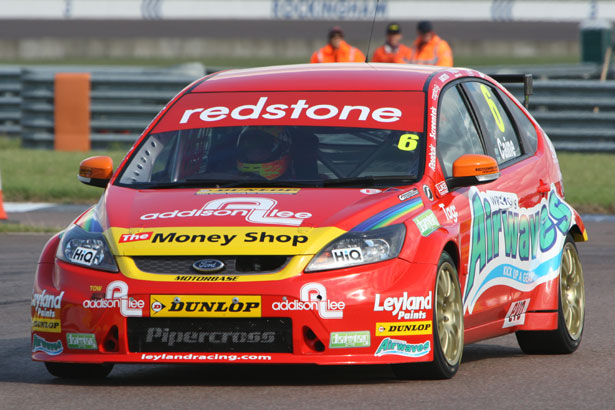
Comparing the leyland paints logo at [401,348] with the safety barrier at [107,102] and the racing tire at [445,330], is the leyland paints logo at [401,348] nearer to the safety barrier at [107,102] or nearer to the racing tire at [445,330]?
the racing tire at [445,330]

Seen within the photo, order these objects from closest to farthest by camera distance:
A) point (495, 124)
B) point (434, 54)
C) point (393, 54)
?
point (495, 124)
point (434, 54)
point (393, 54)

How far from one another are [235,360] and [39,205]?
1145 centimetres

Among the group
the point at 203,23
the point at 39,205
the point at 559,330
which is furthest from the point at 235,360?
the point at 203,23

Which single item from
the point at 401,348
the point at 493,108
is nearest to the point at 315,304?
the point at 401,348

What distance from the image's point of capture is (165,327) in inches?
255

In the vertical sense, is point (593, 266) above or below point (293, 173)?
below

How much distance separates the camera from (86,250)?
22.0ft

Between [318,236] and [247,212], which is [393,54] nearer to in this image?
[247,212]

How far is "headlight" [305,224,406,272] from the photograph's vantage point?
6.42 metres

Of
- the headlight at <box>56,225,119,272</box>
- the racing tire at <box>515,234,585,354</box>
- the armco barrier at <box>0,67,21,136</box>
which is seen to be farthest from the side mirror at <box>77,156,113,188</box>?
the armco barrier at <box>0,67,21,136</box>

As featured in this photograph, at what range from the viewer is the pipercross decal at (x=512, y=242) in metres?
7.33

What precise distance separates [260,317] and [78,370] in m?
1.06

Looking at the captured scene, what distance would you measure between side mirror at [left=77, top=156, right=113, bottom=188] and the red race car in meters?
0.01

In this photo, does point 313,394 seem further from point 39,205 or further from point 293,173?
point 39,205
